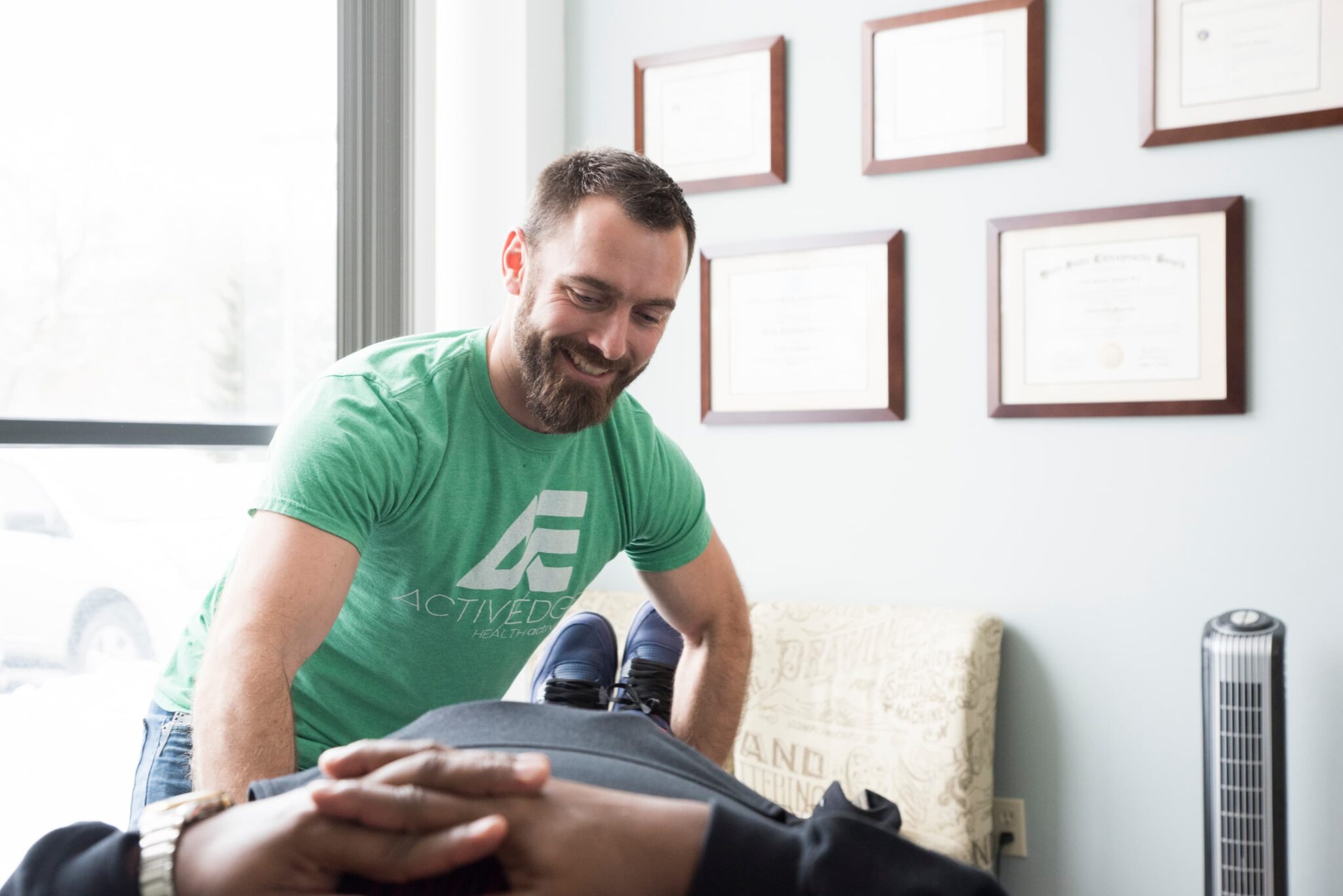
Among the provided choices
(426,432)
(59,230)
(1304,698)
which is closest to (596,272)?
(426,432)

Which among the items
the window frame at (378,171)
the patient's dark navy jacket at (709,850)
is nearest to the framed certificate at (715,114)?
the window frame at (378,171)

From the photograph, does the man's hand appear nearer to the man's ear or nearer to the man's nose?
the man's nose

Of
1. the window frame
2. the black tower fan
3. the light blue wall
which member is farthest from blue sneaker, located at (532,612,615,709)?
the black tower fan

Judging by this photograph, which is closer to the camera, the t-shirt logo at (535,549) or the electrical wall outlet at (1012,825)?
the t-shirt logo at (535,549)

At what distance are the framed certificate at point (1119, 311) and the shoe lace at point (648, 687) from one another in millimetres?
1033

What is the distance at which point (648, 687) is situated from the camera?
73.0 inches

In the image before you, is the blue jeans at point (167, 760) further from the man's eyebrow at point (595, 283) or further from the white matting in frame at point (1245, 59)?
the white matting in frame at point (1245, 59)

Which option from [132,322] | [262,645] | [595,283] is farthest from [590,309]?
[132,322]

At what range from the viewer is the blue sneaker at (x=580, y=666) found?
1.77 meters

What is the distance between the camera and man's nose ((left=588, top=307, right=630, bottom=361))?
1.44 meters

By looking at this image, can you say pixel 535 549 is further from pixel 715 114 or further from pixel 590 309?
pixel 715 114

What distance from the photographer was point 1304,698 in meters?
2.17

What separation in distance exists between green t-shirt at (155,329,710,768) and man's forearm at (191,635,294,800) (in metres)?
0.19

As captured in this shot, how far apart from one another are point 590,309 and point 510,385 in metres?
0.15
